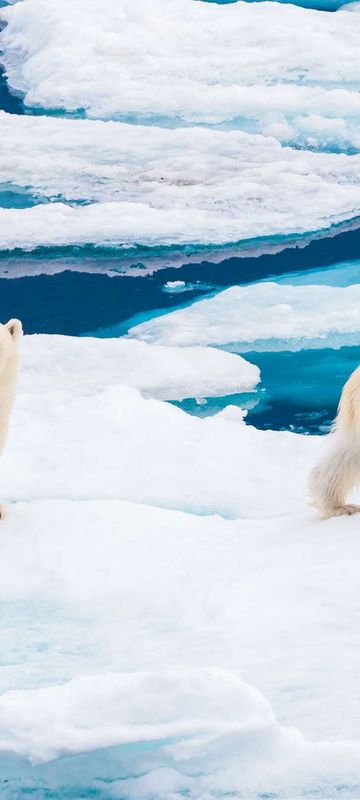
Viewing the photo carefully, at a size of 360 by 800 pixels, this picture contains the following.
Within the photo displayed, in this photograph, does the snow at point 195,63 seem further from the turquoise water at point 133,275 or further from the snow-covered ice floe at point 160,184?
the turquoise water at point 133,275

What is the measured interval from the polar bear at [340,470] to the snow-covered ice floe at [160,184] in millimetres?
3964

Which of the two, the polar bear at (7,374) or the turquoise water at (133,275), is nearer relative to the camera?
the polar bear at (7,374)

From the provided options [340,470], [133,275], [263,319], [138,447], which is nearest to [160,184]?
[133,275]

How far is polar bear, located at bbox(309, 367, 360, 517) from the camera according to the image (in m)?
3.77

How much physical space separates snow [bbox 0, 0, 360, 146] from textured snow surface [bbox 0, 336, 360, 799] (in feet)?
14.8

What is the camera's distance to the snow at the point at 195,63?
9.64m

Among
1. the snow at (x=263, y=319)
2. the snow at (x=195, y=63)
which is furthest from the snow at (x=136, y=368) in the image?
the snow at (x=195, y=63)

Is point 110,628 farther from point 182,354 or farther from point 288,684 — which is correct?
point 182,354

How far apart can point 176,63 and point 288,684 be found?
27.9 feet

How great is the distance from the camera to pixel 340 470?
3828 mm

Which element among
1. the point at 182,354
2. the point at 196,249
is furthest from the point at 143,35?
the point at 182,354

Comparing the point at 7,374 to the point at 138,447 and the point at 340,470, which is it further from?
the point at 340,470

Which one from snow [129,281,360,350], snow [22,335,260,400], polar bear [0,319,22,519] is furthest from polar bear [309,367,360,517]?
snow [129,281,360,350]

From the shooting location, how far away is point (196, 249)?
763 cm
